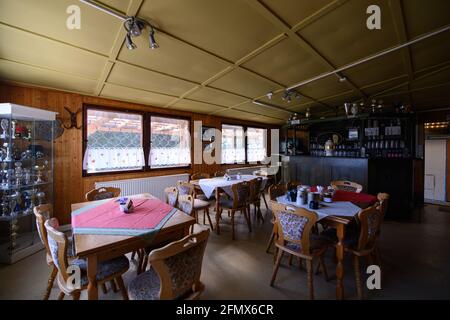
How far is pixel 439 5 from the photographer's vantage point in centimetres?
153

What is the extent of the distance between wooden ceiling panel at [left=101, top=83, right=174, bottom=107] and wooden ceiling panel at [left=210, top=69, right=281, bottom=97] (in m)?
1.17

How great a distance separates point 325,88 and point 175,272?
3787 millimetres

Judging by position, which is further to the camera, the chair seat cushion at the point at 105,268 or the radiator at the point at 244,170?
the radiator at the point at 244,170

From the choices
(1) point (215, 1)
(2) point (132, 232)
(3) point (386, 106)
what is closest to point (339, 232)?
(2) point (132, 232)

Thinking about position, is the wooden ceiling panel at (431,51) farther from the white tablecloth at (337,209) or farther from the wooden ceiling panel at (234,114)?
the wooden ceiling panel at (234,114)

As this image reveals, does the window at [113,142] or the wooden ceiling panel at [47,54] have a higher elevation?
the wooden ceiling panel at [47,54]

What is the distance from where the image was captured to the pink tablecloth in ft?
4.89

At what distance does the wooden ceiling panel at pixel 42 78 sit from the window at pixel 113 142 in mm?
594

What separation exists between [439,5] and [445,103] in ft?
14.8

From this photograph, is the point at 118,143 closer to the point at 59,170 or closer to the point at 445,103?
the point at 59,170

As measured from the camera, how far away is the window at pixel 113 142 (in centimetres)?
346

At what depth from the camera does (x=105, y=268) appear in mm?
1474

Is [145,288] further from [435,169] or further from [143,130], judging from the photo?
[435,169]

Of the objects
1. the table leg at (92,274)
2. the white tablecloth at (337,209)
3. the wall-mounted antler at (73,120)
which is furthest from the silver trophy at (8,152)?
the white tablecloth at (337,209)
